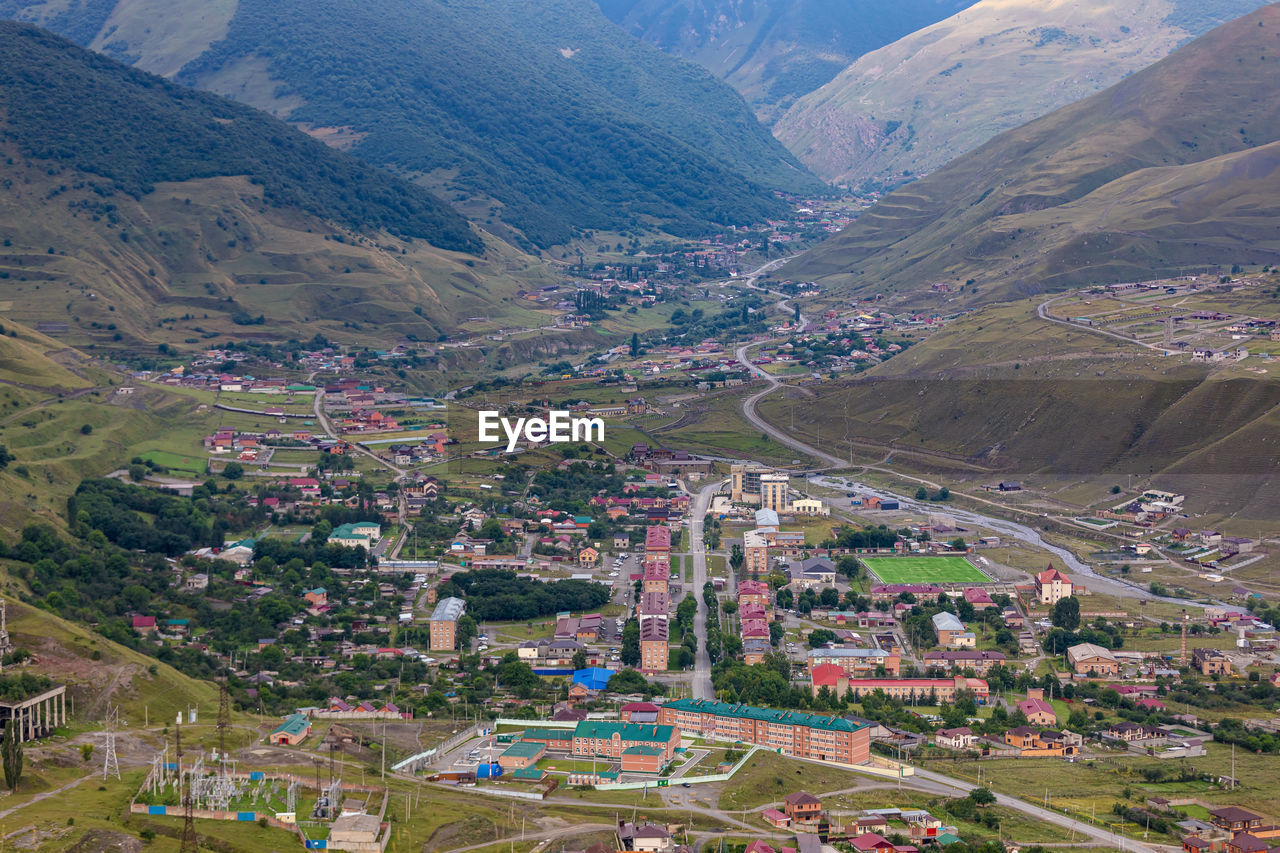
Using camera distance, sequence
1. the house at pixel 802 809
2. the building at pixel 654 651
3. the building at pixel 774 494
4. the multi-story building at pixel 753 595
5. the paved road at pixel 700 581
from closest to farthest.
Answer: the house at pixel 802 809
the paved road at pixel 700 581
the building at pixel 654 651
the multi-story building at pixel 753 595
the building at pixel 774 494

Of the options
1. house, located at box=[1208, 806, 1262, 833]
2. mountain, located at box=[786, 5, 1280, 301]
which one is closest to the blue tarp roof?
house, located at box=[1208, 806, 1262, 833]

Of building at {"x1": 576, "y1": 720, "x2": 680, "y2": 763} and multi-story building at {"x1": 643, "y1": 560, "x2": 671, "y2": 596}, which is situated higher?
multi-story building at {"x1": 643, "y1": 560, "x2": 671, "y2": 596}

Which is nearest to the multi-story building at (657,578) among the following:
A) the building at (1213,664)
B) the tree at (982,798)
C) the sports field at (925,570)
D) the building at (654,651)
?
the building at (654,651)

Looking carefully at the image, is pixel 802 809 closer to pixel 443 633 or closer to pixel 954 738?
pixel 954 738

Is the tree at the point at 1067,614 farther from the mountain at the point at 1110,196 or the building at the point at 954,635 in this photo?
the mountain at the point at 1110,196

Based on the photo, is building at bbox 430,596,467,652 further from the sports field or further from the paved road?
the sports field

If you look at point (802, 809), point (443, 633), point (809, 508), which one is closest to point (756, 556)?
point (809, 508)

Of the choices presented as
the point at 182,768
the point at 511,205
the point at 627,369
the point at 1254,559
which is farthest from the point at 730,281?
the point at 182,768

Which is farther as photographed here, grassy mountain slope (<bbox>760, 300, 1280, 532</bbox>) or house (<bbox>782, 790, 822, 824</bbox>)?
grassy mountain slope (<bbox>760, 300, 1280, 532</bbox>)
